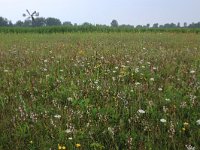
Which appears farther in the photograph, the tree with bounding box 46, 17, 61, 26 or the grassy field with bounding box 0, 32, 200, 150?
the tree with bounding box 46, 17, 61, 26

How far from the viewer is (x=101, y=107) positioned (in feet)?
18.5

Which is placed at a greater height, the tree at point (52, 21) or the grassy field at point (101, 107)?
the grassy field at point (101, 107)

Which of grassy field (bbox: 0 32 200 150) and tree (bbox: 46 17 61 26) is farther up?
grassy field (bbox: 0 32 200 150)

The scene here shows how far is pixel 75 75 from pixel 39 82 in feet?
3.12

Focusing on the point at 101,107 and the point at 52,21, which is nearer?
the point at 101,107

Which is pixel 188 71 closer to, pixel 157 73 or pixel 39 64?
pixel 157 73

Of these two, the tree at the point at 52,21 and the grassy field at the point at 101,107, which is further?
the tree at the point at 52,21

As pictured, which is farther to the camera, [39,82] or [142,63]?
[142,63]

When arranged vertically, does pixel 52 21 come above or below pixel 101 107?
below

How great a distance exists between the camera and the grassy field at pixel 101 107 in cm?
452

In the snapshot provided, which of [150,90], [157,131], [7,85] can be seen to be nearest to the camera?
[157,131]

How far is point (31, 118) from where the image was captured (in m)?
5.22

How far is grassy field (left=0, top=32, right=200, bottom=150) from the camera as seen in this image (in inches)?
178

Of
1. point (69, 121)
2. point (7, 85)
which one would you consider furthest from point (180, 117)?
point (7, 85)
